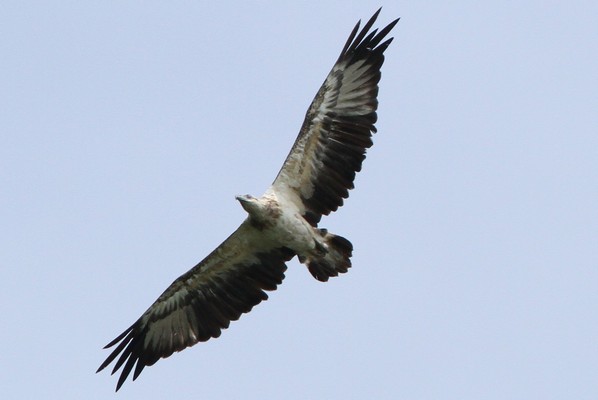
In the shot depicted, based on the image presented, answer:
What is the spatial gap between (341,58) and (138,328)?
526 cm

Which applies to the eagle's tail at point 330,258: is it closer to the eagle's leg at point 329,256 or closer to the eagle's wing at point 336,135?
the eagle's leg at point 329,256

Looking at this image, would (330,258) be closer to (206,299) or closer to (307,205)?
(307,205)

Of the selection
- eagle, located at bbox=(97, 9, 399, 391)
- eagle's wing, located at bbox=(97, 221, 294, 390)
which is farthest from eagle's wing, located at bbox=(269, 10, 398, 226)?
eagle's wing, located at bbox=(97, 221, 294, 390)

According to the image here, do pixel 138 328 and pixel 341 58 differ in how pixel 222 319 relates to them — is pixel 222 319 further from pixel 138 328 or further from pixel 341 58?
pixel 341 58

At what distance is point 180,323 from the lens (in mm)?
18734

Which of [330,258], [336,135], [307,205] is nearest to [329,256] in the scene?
[330,258]

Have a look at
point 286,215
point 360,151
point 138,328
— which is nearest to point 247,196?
point 286,215

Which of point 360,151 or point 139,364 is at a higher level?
point 360,151

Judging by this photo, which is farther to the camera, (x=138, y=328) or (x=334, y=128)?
(x=138, y=328)

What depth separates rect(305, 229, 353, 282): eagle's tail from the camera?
17547 millimetres

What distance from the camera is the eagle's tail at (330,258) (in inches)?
691

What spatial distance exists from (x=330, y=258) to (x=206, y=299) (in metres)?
2.18

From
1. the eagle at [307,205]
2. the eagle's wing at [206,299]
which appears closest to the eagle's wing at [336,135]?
the eagle at [307,205]

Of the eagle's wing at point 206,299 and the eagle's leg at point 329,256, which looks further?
the eagle's wing at point 206,299
